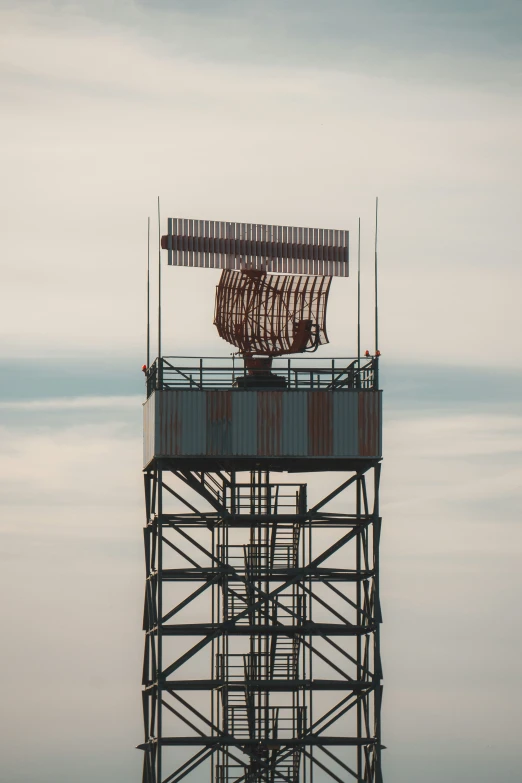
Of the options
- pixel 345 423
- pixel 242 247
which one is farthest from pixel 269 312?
pixel 345 423

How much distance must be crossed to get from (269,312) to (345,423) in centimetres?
557

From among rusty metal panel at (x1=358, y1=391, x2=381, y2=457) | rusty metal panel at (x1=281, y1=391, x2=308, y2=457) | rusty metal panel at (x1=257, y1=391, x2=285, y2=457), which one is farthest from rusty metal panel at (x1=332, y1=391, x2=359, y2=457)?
rusty metal panel at (x1=257, y1=391, x2=285, y2=457)

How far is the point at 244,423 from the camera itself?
241 feet

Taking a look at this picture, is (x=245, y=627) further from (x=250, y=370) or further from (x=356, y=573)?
(x=250, y=370)

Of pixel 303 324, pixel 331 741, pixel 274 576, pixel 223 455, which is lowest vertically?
pixel 331 741

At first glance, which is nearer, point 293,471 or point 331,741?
point 331,741

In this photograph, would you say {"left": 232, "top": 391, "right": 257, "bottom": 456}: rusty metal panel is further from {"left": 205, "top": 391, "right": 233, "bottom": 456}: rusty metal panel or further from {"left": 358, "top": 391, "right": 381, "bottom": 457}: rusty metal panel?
{"left": 358, "top": 391, "right": 381, "bottom": 457}: rusty metal panel

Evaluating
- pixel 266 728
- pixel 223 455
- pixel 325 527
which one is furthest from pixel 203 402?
pixel 266 728

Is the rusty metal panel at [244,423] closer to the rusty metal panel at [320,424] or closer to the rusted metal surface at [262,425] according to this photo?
the rusted metal surface at [262,425]

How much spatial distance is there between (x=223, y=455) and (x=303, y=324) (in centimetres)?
638

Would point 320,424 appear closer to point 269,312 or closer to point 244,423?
point 244,423

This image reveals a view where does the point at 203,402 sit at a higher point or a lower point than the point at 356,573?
higher

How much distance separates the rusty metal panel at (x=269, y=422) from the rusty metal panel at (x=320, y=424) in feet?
3.88

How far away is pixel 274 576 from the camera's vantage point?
74.2 metres
